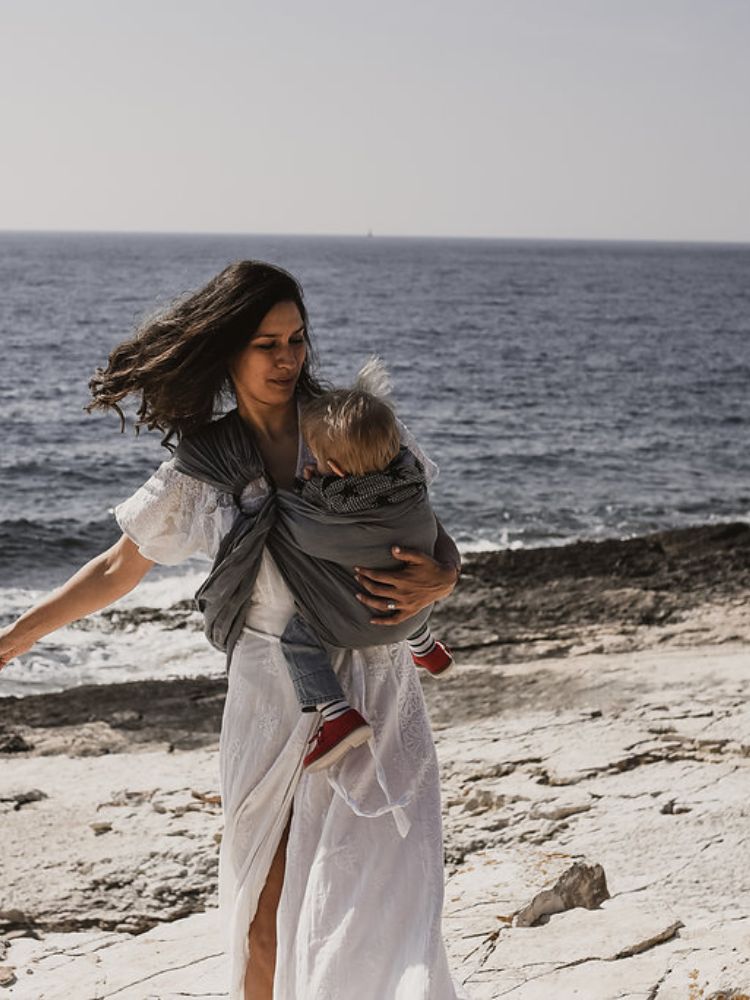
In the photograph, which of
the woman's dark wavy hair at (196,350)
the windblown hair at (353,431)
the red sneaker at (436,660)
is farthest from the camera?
the red sneaker at (436,660)

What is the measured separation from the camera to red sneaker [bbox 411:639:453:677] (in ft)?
10.9

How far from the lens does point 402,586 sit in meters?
Answer: 2.87

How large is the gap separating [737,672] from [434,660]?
4.53 meters

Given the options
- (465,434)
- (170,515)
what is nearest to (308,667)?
(170,515)

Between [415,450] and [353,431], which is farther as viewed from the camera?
[415,450]

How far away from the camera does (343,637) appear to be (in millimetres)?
2904

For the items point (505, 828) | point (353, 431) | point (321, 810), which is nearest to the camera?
point (353, 431)

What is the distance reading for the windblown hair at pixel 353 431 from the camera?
276cm

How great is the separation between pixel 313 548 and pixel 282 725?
453 mm

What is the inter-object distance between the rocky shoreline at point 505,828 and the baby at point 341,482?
1140 mm

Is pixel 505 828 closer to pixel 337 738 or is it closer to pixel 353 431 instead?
pixel 337 738

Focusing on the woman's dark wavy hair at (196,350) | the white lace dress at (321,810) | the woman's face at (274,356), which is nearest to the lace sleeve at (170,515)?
the white lace dress at (321,810)

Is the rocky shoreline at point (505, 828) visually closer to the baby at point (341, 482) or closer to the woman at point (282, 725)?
the woman at point (282, 725)

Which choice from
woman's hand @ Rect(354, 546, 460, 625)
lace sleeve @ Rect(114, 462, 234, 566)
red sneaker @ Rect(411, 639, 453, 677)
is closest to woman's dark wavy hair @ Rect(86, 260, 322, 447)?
lace sleeve @ Rect(114, 462, 234, 566)
